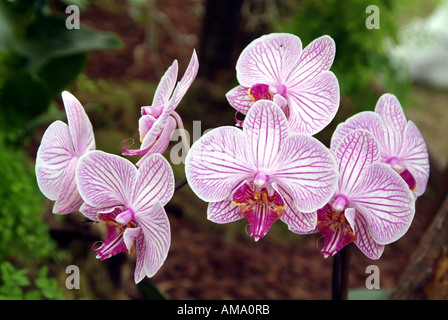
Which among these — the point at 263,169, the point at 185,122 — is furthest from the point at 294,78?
the point at 185,122

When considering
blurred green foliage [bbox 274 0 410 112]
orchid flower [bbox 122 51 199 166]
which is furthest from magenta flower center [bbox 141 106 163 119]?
blurred green foliage [bbox 274 0 410 112]

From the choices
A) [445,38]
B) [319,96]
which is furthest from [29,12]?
[445,38]

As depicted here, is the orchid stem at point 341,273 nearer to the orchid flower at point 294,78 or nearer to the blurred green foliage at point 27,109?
the orchid flower at point 294,78

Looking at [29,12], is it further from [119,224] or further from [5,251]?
[119,224]

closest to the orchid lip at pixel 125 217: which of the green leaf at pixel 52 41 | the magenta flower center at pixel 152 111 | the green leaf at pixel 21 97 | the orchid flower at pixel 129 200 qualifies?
the orchid flower at pixel 129 200

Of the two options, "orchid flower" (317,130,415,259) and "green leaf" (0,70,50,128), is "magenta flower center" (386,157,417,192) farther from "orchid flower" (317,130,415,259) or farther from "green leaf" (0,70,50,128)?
"green leaf" (0,70,50,128)
